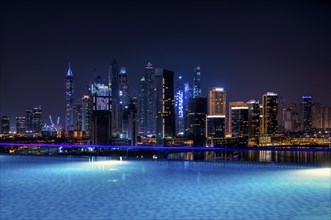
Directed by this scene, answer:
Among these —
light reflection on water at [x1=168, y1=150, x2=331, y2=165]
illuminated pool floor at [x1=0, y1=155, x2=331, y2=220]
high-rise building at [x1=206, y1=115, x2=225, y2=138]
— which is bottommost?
light reflection on water at [x1=168, y1=150, x2=331, y2=165]

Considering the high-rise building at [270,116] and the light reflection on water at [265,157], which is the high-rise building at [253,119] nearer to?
the high-rise building at [270,116]

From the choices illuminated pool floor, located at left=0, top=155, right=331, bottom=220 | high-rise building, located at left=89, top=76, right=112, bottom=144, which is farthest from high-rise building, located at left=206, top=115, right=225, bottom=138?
illuminated pool floor, located at left=0, top=155, right=331, bottom=220

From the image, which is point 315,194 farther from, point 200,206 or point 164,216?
point 164,216

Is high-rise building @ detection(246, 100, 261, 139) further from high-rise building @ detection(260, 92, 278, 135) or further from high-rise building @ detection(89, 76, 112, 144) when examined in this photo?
high-rise building @ detection(89, 76, 112, 144)

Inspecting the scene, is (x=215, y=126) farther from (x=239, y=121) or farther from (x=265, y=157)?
(x=265, y=157)

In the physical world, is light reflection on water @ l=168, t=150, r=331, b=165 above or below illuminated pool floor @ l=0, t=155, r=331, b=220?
below

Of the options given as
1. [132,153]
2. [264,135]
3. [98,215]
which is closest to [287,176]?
[98,215]
